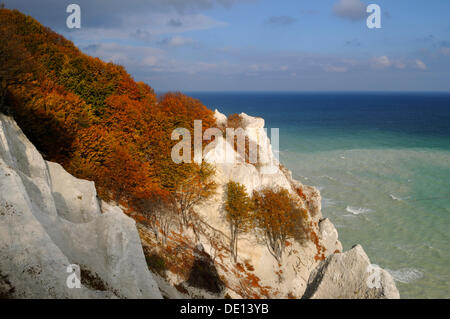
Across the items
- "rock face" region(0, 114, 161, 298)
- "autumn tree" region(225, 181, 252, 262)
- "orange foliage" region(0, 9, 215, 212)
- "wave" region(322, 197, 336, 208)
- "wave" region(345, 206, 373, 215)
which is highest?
"orange foliage" region(0, 9, 215, 212)

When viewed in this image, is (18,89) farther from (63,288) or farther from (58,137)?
(63,288)

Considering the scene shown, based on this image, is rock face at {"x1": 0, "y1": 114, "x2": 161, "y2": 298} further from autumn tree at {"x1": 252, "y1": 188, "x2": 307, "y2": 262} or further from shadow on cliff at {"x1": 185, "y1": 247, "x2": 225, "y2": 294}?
autumn tree at {"x1": 252, "y1": 188, "x2": 307, "y2": 262}

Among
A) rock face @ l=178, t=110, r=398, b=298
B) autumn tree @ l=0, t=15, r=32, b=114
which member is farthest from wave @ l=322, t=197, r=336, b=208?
autumn tree @ l=0, t=15, r=32, b=114

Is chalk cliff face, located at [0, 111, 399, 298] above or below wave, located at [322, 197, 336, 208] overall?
above

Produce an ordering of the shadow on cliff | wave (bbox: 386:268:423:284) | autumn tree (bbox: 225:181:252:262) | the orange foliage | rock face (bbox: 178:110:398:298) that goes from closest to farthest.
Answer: the orange foliage < the shadow on cliff < rock face (bbox: 178:110:398:298) < autumn tree (bbox: 225:181:252:262) < wave (bbox: 386:268:423:284)

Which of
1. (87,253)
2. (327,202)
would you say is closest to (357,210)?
(327,202)

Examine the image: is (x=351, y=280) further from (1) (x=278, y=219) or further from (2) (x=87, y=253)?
(1) (x=278, y=219)
